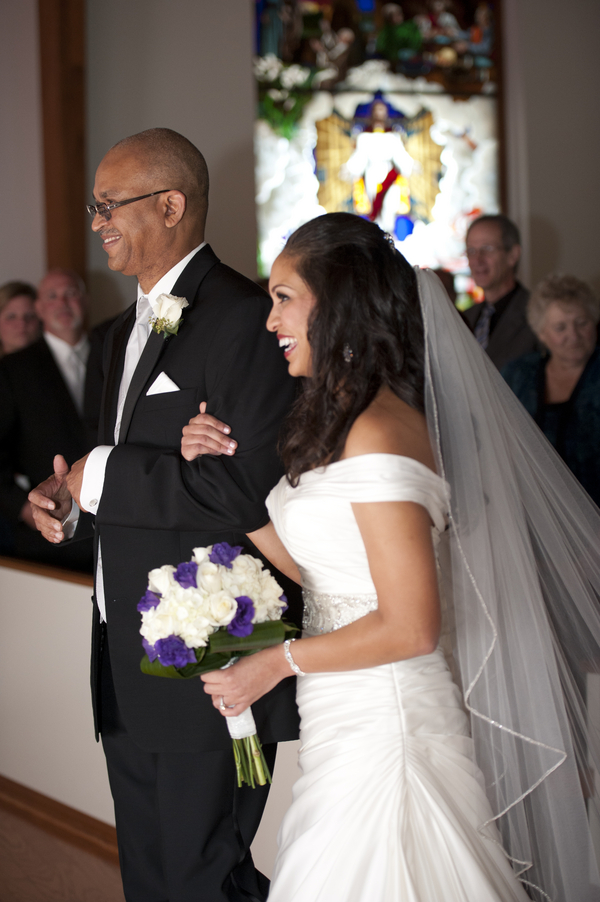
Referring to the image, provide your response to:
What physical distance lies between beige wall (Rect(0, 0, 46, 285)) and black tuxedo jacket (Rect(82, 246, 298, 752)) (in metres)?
3.27

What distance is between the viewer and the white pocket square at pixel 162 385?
6.16ft

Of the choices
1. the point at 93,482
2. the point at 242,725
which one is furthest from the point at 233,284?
the point at 242,725

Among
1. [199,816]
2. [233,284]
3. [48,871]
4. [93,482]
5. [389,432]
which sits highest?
[233,284]

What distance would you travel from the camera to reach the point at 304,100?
20.3ft

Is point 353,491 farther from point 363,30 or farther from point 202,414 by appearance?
point 363,30

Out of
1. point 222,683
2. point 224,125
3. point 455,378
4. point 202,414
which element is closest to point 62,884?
point 222,683

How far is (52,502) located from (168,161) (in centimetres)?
85

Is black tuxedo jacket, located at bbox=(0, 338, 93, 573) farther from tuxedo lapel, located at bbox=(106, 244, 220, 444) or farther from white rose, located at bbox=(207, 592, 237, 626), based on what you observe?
white rose, located at bbox=(207, 592, 237, 626)

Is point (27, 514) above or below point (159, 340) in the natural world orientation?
below

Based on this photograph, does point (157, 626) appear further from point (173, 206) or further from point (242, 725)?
point (173, 206)

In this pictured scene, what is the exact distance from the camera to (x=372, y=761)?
1.59m

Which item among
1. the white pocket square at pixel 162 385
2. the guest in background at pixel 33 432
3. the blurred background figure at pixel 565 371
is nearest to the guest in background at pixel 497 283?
the blurred background figure at pixel 565 371

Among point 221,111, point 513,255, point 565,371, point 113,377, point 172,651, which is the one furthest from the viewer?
point 221,111

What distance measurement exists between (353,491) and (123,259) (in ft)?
2.79
